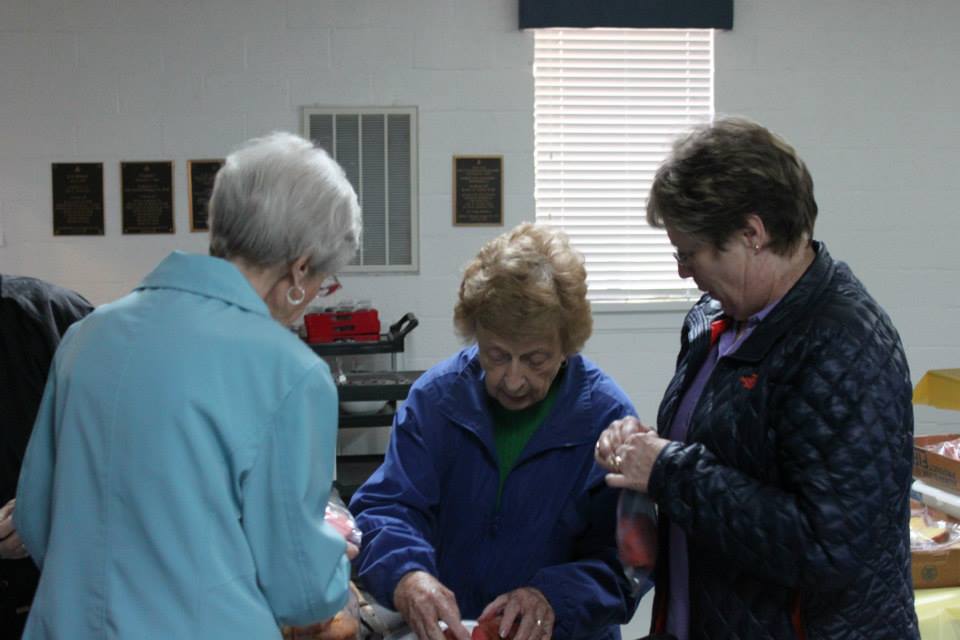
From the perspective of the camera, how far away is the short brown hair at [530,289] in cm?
187

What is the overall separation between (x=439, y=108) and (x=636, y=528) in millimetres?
3331

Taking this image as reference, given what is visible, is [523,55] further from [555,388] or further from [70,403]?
[70,403]

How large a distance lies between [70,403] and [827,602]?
1121mm

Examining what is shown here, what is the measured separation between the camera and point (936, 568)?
7.39 ft

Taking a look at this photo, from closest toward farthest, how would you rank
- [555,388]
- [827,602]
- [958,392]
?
[827,602]
[555,388]
[958,392]

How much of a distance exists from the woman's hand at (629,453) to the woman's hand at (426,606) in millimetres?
370

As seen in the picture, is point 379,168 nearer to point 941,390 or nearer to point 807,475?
point 941,390

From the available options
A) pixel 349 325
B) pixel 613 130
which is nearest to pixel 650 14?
pixel 613 130

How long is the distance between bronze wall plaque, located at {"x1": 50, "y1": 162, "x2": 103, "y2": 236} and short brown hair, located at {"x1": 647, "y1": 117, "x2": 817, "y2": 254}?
3.78 m

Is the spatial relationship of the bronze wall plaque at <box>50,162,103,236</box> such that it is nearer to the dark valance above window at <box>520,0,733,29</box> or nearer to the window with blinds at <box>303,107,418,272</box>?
the window with blinds at <box>303,107,418,272</box>

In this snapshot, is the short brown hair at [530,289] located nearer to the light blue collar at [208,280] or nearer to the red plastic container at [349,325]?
the light blue collar at [208,280]

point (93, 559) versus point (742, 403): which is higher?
point (742, 403)

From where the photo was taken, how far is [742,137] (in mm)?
1484

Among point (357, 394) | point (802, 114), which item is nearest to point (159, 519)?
point (357, 394)
